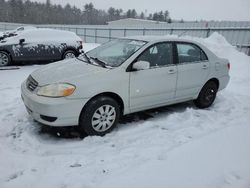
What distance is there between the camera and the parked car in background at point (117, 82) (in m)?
3.33

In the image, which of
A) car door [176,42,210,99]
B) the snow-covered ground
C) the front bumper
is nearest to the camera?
the snow-covered ground

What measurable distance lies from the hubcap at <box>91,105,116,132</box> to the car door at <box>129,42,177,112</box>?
42cm

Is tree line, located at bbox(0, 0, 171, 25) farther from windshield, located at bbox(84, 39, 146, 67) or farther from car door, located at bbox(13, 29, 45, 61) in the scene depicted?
windshield, located at bbox(84, 39, 146, 67)

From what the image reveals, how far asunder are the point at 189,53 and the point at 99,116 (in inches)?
96.3

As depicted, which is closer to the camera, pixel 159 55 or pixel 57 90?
pixel 57 90

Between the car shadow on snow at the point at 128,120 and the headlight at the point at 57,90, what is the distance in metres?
0.76

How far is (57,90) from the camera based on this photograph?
3.30m

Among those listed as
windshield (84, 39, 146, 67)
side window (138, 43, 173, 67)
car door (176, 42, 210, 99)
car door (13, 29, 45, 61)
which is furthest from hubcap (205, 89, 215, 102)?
car door (13, 29, 45, 61)

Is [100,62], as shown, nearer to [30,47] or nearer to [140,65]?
[140,65]

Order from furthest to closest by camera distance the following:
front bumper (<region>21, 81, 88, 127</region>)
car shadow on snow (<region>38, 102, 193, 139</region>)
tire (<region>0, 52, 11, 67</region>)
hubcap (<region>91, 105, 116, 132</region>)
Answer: tire (<region>0, 52, 11, 67</region>), car shadow on snow (<region>38, 102, 193, 139</region>), hubcap (<region>91, 105, 116, 132</region>), front bumper (<region>21, 81, 88, 127</region>)

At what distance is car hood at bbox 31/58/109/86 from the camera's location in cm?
346

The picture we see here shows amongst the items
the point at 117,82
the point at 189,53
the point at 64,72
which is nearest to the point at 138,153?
the point at 117,82

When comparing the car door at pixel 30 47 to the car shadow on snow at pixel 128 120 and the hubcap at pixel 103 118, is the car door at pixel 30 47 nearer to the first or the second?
the car shadow on snow at pixel 128 120

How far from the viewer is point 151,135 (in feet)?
12.3
